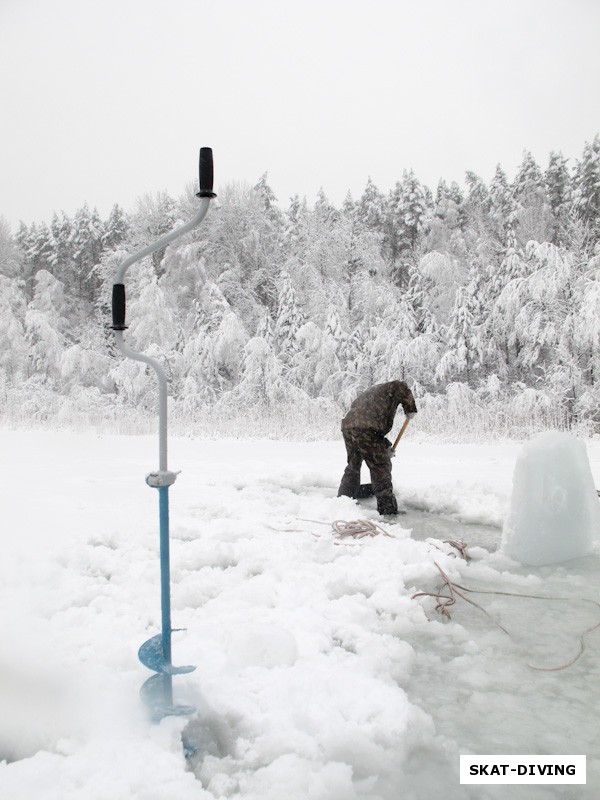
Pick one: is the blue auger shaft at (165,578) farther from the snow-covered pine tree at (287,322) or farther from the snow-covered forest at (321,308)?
the snow-covered pine tree at (287,322)

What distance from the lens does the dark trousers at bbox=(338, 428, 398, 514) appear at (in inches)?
201

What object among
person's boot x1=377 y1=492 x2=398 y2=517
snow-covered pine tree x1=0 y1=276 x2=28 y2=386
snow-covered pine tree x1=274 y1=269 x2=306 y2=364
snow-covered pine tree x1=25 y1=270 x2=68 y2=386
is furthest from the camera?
snow-covered pine tree x1=0 y1=276 x2=28 y2=386

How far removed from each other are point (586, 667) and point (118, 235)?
27453 mm

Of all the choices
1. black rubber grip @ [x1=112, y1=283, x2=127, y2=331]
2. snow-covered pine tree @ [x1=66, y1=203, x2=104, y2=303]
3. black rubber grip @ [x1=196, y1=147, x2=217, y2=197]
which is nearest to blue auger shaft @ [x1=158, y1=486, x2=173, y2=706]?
black rubber grip @ [x1=112, y1=283, x2=127, y2=331]

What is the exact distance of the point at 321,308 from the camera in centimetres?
1959

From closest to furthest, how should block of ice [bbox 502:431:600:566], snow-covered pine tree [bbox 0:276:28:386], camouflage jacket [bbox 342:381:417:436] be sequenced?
block of ice [bbox 502:431:600:566] → camouflage jacket [bbox 342:381:417:436] → snow-covered pine tree [bbox 0:276:28:386]

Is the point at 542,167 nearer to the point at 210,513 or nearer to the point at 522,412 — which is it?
the point at 522,412

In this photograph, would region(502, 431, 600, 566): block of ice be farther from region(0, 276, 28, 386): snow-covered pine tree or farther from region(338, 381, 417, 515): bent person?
region(0, 276, 28, 386): snow-covered pine tree

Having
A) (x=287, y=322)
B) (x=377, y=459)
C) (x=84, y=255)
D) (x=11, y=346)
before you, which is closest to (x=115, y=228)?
(x=84, y=255)

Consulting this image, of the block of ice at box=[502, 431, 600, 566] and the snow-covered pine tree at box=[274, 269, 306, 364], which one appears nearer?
the block of ice at box=[502, 431, 600, 566]

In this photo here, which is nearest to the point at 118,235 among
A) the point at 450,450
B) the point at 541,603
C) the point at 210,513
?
the point at 450,450

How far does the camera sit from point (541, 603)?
122 inches

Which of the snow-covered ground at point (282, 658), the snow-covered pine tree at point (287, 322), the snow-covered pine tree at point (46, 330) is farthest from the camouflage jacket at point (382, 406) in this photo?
the snow-covered pine tree at point (46, 330)

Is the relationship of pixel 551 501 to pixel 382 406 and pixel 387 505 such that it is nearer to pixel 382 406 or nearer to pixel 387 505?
pixel 387 505
